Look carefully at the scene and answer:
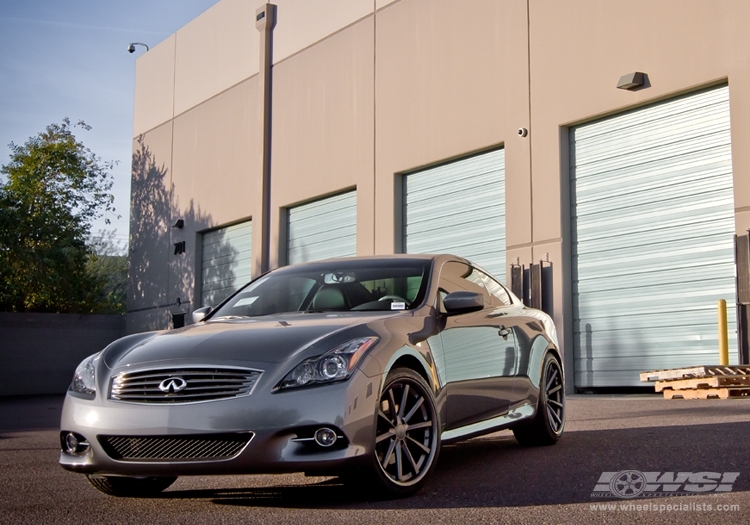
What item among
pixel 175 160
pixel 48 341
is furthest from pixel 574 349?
pixel 48 341

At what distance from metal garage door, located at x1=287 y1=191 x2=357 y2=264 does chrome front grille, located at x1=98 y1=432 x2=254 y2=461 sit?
16.2 metres

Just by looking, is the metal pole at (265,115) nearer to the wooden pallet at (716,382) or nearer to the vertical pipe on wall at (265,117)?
the vertical pipe on wall at (265,117)

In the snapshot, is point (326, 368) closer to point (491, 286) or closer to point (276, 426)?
point (276, 426)

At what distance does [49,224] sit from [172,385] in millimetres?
30552

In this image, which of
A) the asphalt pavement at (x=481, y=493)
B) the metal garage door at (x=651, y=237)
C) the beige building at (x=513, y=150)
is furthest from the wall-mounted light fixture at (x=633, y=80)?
the asphalt pavement at (x=481, y=493)

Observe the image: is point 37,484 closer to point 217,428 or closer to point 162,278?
point 217,428

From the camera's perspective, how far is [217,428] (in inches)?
189

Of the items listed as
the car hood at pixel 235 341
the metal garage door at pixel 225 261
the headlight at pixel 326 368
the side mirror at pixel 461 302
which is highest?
the metal garage door at pixel 225 261

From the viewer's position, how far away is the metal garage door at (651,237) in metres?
14.2

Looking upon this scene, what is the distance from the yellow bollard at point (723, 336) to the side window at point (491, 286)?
6.85m

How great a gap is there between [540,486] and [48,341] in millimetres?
28067

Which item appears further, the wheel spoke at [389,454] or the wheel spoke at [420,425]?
the wheel spoke at [420,425]

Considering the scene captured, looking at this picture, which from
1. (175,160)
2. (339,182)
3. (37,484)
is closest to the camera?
(37,484)

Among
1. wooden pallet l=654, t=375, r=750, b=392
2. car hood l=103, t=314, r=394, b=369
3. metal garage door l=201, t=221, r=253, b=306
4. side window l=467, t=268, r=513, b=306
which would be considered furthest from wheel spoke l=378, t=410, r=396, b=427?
metal garage door l=201, t=221, r=253, b=306
